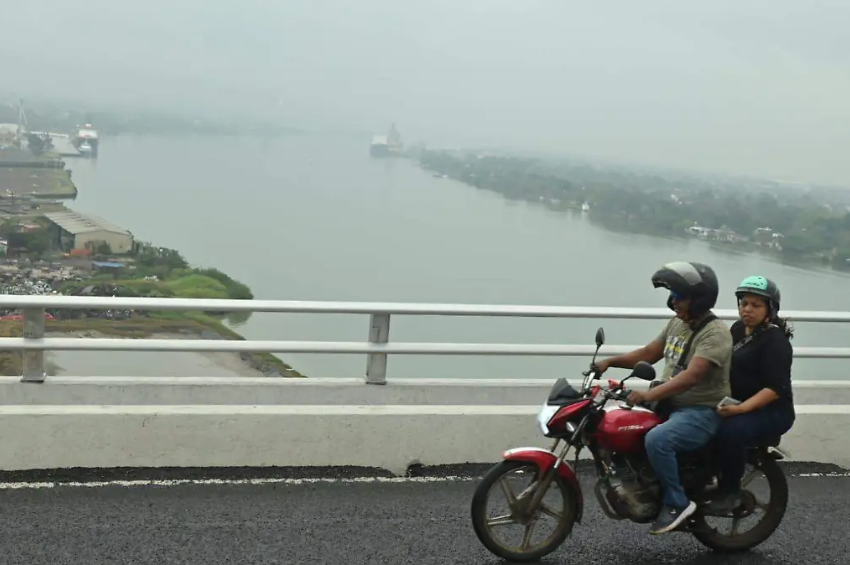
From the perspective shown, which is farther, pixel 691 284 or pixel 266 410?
pixel 266 410

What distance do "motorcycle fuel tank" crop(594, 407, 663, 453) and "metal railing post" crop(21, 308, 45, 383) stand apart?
3682 millimetres

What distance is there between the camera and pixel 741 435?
465cm

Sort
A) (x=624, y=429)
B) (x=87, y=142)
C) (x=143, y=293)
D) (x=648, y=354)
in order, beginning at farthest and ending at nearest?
(x=87, y=142)
(x=143, y=293)
(x=648, y=354)
(x=624, y=429)

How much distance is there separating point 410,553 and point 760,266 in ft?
45.7

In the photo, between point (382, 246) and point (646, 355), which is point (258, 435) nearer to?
point (646, 355)

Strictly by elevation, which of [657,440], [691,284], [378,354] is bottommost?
[378,354]

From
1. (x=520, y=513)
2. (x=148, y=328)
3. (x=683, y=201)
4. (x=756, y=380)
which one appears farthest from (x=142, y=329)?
(x=683, y=201)

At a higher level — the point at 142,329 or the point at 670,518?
the point at 142,329

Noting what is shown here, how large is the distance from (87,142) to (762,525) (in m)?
18.5

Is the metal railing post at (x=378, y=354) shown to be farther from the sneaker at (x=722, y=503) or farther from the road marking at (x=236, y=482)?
the sneaker at (x=722, y=503)

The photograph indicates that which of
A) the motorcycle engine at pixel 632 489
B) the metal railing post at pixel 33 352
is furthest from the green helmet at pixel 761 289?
the metal railing post at pixel 33 352

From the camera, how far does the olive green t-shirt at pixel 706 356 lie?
454 cm

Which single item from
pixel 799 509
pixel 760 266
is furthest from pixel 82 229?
pixel 760 266

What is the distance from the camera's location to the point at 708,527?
4949 millimetres
